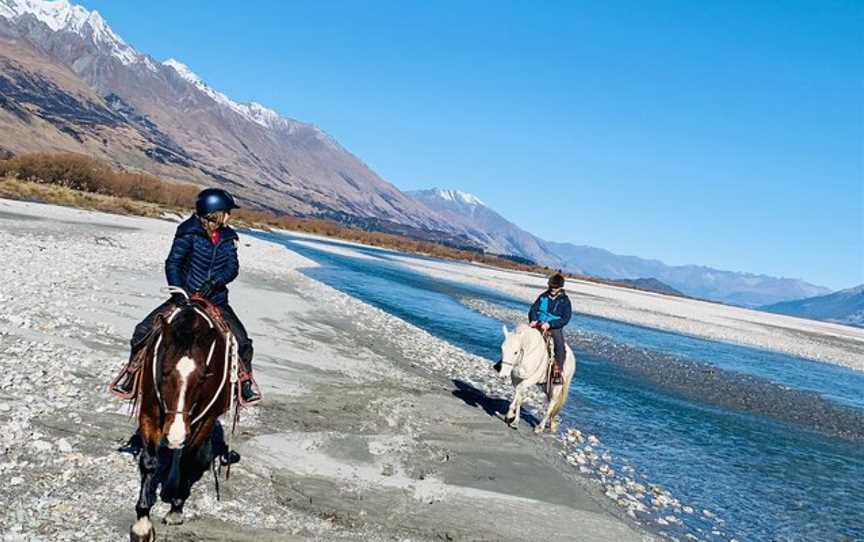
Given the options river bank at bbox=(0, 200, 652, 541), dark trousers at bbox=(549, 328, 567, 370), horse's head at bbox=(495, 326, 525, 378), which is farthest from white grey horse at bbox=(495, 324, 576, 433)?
river bank at bbox=(0, 200, 652, 541)

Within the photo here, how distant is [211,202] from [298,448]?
4.11 m

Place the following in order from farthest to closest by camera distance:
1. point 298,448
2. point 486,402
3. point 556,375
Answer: point 486,402 < point 556,375 < point 298,448

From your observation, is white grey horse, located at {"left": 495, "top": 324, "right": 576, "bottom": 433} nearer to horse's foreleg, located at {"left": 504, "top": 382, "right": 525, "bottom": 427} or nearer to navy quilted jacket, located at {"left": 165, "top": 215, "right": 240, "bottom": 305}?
horse's foreleg, located at {"left": 504, "top": 382, "right": 525, "bottom": 427}

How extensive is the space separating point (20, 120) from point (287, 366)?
217m

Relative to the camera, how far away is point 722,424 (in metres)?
17.8

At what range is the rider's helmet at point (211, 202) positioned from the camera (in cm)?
709

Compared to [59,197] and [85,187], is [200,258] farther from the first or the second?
[85,187]

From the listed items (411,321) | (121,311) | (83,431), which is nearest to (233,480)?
(83,431)

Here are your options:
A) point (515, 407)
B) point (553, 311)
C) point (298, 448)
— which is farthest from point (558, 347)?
point (298, 448)

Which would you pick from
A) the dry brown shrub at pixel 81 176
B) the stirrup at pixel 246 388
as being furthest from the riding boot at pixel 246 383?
the dry brown shrub at pixel 81 176

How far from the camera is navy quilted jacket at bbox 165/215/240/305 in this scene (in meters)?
7.06

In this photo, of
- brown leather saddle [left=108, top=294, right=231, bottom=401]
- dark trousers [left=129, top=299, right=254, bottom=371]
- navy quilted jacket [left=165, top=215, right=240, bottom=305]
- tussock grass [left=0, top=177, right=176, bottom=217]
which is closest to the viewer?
brown leather saddle [left=108, top=294, right=231, bottom=401]

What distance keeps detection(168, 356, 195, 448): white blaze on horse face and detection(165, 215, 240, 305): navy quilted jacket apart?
4.64ft

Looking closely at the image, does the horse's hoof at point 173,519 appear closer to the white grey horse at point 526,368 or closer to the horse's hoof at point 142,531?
the horse's hoof at point 142,531
